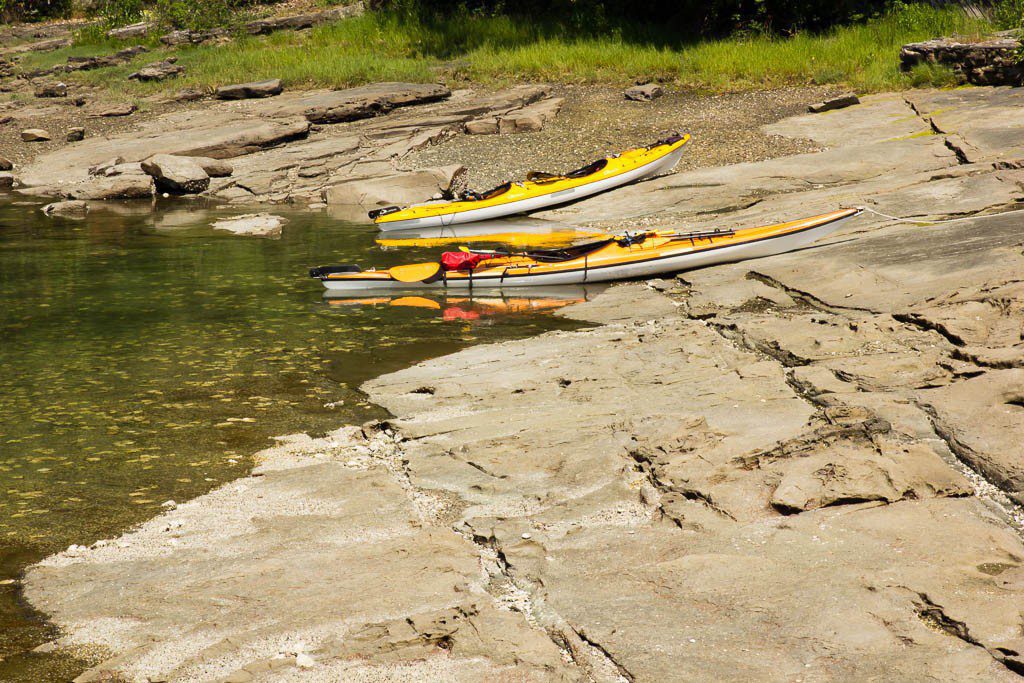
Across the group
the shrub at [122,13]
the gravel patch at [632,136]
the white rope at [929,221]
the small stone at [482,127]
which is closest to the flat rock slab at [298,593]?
the white rope at [929,221]

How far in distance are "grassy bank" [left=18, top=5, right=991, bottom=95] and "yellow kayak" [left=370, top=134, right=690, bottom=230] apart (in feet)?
16.6

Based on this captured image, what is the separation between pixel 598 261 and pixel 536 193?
14.2ft

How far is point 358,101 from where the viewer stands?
19844mm

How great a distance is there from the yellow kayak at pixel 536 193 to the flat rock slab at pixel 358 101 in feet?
18.9

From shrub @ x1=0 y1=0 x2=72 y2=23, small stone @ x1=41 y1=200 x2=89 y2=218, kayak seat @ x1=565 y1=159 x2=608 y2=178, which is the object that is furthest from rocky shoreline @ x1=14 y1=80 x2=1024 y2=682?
shrub @ x1=0 y1=0 x2=72 y2=23

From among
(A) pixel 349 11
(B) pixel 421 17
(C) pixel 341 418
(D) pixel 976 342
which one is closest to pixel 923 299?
(D) pixel 976 342

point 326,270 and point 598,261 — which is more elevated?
point 326,270

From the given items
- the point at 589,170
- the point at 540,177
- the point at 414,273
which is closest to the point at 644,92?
the point at 589,170

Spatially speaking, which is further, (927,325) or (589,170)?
(589,170)

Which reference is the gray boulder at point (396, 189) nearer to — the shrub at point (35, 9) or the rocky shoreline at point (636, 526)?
the rocky shoreline at point (636, 526)

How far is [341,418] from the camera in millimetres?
6691

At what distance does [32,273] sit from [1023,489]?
1136 cm

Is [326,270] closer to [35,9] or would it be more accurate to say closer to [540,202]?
[540,202]

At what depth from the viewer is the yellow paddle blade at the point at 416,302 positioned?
10.4 m
